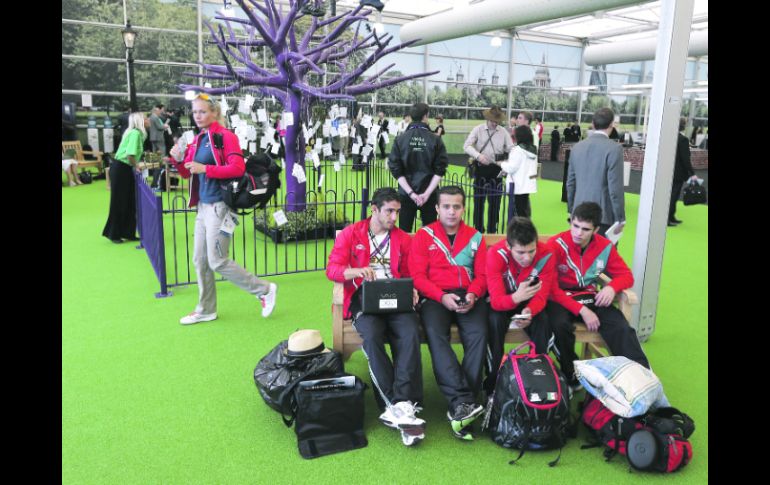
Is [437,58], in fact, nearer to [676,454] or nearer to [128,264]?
[128,264]

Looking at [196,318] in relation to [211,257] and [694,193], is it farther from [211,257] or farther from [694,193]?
[694,193]

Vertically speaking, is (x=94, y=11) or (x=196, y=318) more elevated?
(x=94, y=11)

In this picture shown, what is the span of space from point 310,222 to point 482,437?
5362mm

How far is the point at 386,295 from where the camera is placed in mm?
3383

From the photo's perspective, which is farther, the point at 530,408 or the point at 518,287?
the point at 518,287

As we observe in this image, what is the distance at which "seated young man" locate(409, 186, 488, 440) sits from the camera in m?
3.27

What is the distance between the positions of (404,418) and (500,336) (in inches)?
32.4

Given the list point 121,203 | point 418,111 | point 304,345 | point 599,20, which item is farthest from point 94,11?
point 599,20

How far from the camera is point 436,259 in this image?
3691 millimetres

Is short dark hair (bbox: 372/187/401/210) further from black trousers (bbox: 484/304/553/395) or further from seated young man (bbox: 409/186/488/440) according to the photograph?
black trousers (bbox: 484/304/553/395)

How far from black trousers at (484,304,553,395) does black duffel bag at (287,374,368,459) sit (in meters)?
0.84

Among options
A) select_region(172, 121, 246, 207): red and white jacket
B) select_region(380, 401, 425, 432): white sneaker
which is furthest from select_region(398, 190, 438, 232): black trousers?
select_region(380, 401, 425, 432): white sneaker

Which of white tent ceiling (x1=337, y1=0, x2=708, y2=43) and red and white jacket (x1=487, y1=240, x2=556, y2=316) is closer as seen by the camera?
red and white jacket (x1=487, y1=240, x2=556, y2=316)

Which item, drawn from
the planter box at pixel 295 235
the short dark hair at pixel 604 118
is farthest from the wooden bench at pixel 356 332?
the planter box at pixel 295 235
